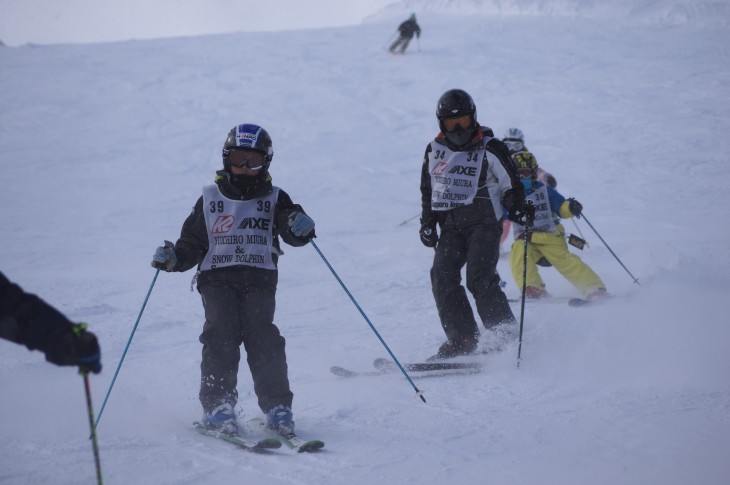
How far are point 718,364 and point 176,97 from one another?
18349 millimetres

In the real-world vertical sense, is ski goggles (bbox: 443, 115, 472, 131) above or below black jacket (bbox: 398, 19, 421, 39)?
below

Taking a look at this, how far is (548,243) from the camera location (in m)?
7.82

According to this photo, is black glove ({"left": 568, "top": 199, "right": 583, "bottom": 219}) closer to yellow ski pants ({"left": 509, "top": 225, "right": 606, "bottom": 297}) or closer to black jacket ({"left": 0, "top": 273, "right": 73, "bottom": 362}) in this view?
yellow ski pants ({"left": 509, "top": 225, "right": 606, "bottom": 297})

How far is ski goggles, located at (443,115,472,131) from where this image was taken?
5.55 m

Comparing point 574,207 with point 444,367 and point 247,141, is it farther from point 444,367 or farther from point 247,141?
point 247,141

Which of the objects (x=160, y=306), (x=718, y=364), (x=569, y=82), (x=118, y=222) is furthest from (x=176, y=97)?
(x=718, y=364)

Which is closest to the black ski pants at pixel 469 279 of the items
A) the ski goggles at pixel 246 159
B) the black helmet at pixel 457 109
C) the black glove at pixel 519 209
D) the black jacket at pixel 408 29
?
the black glove at pixel 519 209

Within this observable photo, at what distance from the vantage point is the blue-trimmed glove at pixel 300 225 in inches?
167

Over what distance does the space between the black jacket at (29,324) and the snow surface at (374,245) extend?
48.8 inches

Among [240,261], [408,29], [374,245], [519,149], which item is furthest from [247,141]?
[408,29]

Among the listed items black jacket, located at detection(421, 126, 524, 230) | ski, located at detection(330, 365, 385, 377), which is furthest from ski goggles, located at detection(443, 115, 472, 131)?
ski, located at detection(330, 365, 385, 377)

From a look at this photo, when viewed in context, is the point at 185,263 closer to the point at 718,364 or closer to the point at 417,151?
the point at 718,364

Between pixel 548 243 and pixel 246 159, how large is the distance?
14.5ft

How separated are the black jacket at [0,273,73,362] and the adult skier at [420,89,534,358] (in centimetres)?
368
